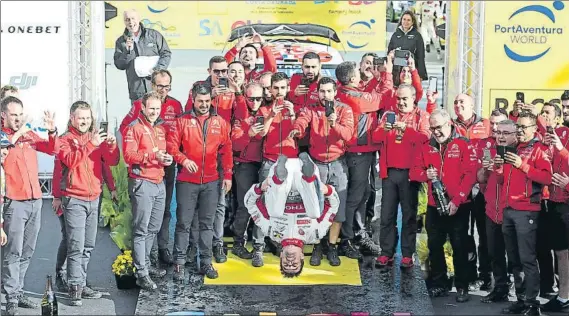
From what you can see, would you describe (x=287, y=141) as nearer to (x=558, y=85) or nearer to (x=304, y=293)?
(x=304, y=293)

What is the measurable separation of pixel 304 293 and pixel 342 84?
192 cm

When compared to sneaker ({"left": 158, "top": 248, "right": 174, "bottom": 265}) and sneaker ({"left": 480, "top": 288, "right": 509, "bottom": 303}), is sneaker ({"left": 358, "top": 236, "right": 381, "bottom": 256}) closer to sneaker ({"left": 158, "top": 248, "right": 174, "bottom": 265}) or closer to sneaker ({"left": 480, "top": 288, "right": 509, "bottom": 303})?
sneaker ({"left": 480, "top": 288, "right": 509, "bottom": 303})

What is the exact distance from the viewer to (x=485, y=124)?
8.45 m

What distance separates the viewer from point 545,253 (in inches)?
318

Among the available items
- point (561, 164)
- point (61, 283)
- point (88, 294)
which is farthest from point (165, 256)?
point (561, 164)

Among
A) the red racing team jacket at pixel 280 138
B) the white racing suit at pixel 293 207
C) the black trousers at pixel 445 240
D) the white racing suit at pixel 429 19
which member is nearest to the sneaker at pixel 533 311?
the black trousers at pixel 445 240

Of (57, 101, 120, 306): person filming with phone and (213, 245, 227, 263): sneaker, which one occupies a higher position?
(57, 101, 120, 306): person filming with phone

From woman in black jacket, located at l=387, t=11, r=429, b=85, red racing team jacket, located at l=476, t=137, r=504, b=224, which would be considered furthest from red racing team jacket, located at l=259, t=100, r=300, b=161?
woman in black jacket, located at l=387, t=11, r=429, b=85

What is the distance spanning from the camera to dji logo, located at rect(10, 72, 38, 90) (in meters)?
10.9

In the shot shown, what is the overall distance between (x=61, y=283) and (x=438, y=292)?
322 cm

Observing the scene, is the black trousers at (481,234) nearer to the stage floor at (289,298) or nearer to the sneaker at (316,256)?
the stage floor at (289,298)

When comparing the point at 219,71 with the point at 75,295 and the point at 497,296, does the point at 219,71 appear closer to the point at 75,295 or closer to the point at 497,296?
the point at 75,295

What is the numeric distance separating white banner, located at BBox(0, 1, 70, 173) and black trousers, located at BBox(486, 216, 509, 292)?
5087mm

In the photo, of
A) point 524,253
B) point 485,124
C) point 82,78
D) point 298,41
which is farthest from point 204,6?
point 524,253
